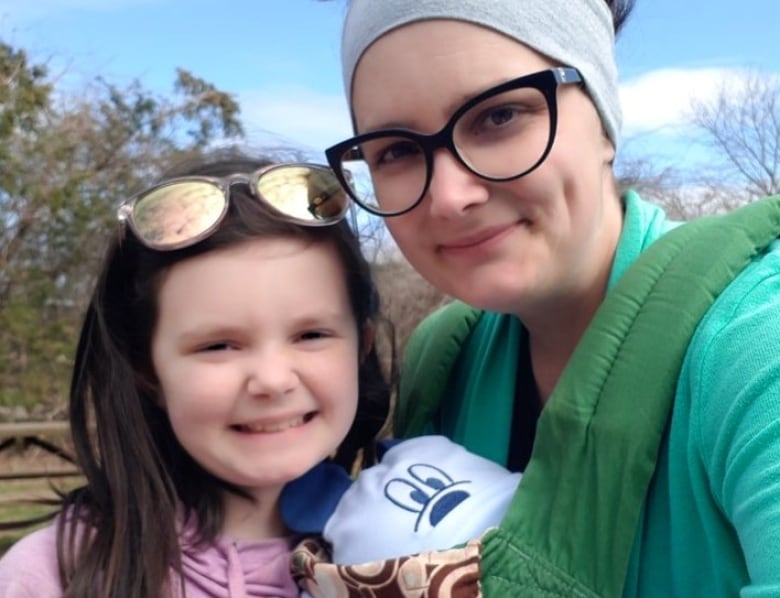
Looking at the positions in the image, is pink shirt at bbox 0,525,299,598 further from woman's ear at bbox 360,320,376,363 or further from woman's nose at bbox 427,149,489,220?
woman's nose at bbox 427,149,489,220

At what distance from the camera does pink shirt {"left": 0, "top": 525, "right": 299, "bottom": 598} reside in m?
1.79

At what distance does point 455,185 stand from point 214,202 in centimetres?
56

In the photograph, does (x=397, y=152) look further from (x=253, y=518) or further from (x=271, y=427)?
(x=253, y=518)

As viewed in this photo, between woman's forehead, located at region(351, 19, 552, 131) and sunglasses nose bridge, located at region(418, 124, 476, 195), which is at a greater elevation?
woman's forehead, located at region(351, 19, 552, 131)

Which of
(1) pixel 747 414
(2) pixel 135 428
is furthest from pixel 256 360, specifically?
(1) pixel 747 414

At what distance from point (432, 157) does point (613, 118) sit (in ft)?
1.46

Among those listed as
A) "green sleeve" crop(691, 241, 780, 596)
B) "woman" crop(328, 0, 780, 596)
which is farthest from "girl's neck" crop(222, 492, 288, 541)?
"green sleeve" crop(691, 241, 780, 596)

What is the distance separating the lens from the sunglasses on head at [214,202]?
1953mm

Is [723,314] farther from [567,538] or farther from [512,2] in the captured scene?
[512,2]

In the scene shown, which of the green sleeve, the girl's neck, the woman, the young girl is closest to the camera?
the green sleeve

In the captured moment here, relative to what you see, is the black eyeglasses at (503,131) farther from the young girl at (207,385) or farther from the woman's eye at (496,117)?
the young girl at (207,385)

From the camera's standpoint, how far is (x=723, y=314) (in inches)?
58.4

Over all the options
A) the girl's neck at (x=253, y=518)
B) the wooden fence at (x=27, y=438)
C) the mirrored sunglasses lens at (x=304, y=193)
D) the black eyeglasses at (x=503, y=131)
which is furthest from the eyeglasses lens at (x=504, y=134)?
the wooden fence at (x=27, y=438)

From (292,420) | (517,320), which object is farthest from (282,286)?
(517,320)
